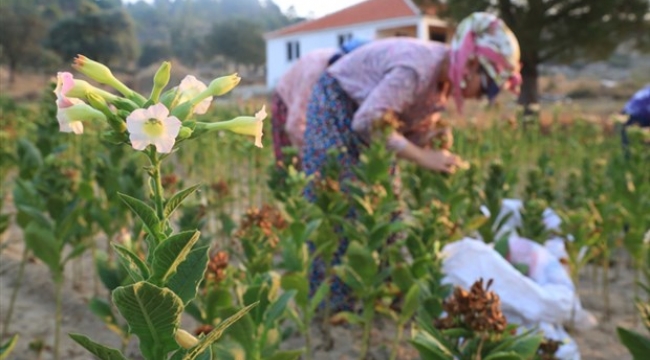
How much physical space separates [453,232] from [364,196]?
1.42ft

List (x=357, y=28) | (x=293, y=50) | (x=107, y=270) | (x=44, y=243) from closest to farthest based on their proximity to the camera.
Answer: (x=107, y=270)
(x=44, y=243)
(x=357, y=28)
(x=293, y=50)

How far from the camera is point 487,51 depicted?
2902 millimetres

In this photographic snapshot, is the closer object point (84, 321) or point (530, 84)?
point (84, 321)

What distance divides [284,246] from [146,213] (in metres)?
1.39

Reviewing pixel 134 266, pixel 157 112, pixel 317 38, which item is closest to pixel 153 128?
pixel 157 112

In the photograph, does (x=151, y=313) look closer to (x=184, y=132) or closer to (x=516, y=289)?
(x=184, y=132)

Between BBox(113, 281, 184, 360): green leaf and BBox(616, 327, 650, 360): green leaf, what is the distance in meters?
0.99

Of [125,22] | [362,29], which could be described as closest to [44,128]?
[362,29]

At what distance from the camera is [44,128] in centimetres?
338

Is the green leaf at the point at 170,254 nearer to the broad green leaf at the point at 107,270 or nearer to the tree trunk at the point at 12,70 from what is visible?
the broad green leaf at the point at 107,270

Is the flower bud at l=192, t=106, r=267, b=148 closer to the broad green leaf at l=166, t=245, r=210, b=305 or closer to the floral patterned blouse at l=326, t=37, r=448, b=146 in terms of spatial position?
the broad green leaf at l=166, t=245, r=210, b=305

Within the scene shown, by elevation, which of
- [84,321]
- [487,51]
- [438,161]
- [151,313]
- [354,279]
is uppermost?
[487,51]

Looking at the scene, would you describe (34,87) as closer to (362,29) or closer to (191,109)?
(362,29)

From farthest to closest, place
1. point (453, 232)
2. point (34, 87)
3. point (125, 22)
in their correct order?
1. point (125, 22)
2. point (34, 87)
3. point (453, 232)
